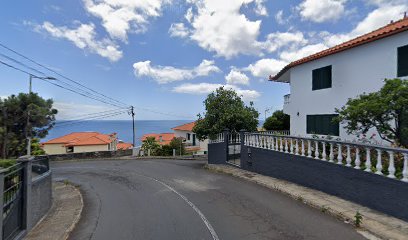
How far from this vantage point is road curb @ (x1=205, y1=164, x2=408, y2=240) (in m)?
5.09

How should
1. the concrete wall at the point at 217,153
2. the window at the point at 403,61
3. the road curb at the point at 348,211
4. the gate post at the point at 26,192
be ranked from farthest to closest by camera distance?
the concrete wall at the point at 217,153, the window at the point at 403,61, the gate post at the point at 26,192, the road curb at the point at 348,211

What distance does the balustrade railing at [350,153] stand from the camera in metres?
5.95

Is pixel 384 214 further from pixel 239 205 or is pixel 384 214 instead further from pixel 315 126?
pixel 315 126

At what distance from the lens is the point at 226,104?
60.0 ft

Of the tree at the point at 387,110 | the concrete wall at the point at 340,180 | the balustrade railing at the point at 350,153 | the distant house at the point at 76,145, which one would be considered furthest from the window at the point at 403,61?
the distant house at the point at 76,145

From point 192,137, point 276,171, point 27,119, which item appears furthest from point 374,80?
point 192,137

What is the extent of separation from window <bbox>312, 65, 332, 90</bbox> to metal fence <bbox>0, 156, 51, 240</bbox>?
1316 cm

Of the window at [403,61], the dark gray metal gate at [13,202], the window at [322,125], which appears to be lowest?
the dark gray metal gate at [13,202]

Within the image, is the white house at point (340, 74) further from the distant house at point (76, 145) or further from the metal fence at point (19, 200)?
the distant house at point (76, 145)

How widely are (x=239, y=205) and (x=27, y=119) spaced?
19420 millimetres

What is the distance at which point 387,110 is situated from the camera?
279 inches

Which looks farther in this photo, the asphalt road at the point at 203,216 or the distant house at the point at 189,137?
the distant house at the point at 189,137

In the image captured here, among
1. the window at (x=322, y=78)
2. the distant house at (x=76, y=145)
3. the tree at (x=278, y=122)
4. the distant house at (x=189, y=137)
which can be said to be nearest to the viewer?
the window at (x=322, y=78)

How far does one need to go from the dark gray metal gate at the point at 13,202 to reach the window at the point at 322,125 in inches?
498
